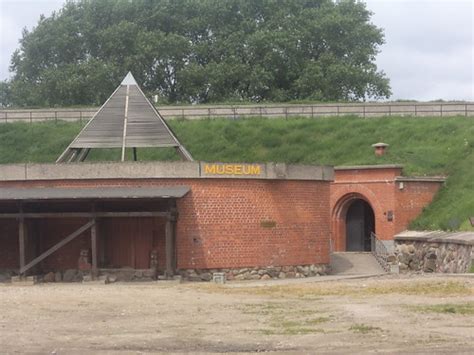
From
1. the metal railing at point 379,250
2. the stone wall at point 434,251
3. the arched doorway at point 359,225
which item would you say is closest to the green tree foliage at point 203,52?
the arched doorway at point 359,225

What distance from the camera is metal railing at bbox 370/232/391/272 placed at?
35631 millimetres

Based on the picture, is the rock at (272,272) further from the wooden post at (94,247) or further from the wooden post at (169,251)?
the wooden post at (94,247)

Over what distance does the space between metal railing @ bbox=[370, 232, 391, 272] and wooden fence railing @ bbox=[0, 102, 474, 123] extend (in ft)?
45.9

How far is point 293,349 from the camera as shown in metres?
12.3

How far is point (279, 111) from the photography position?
53.2 metres

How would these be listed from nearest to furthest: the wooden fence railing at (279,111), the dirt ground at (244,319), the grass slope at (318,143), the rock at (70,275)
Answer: the dirt ground at (244,319) → the rock at (70,275) → the grass slope at (318,143) → the wooden fence railing at (279,111)

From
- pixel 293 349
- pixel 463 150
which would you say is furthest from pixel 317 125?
pixel 293 349

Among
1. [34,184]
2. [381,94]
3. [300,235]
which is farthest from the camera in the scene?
[381,94]

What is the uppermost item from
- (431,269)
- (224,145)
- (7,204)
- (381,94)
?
(381,94)

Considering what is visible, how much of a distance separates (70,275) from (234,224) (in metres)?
5.73

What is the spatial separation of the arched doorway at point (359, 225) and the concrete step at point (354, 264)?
3.63 metres

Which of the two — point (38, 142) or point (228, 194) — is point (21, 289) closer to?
point (228, 194)

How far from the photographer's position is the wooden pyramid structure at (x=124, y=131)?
2942cm

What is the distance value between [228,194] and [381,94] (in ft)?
137
